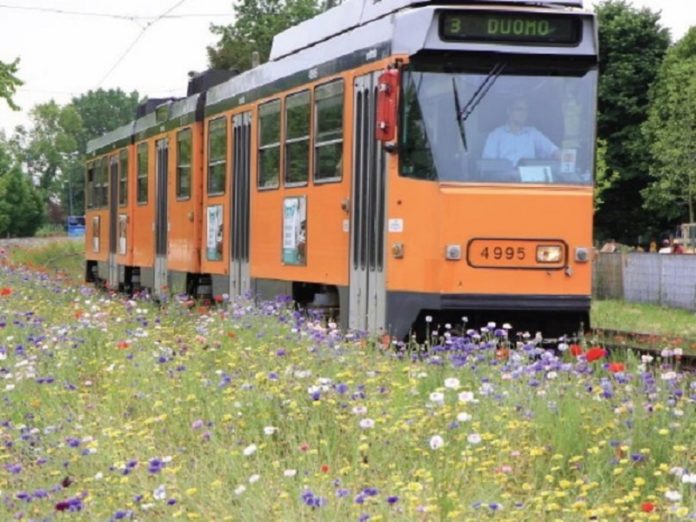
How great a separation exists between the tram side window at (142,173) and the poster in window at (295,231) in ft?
30.0

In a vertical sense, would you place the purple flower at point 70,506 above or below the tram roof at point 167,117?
below

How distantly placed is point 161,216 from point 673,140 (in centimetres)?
4213

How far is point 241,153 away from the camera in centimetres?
1709

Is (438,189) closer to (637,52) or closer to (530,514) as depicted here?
(530,514)

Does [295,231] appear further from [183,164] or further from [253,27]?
[253,27]

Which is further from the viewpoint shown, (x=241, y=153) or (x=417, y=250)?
Result: (x=241, y=153)

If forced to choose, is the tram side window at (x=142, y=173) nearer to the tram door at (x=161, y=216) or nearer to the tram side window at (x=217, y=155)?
the tram door at (x=161, y=216)

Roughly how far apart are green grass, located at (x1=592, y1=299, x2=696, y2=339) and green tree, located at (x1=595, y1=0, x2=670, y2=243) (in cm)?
3489

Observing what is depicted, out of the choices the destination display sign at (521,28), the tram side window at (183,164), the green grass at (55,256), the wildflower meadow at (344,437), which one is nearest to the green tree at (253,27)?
the green grass at (55,256)

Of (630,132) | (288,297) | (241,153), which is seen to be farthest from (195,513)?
(630,132)

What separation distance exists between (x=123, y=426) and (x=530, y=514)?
286cm

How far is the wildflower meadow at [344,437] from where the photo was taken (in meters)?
5.52

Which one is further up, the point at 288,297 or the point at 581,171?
the point at 581,171

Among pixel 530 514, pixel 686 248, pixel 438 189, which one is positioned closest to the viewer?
pixel 530 514
